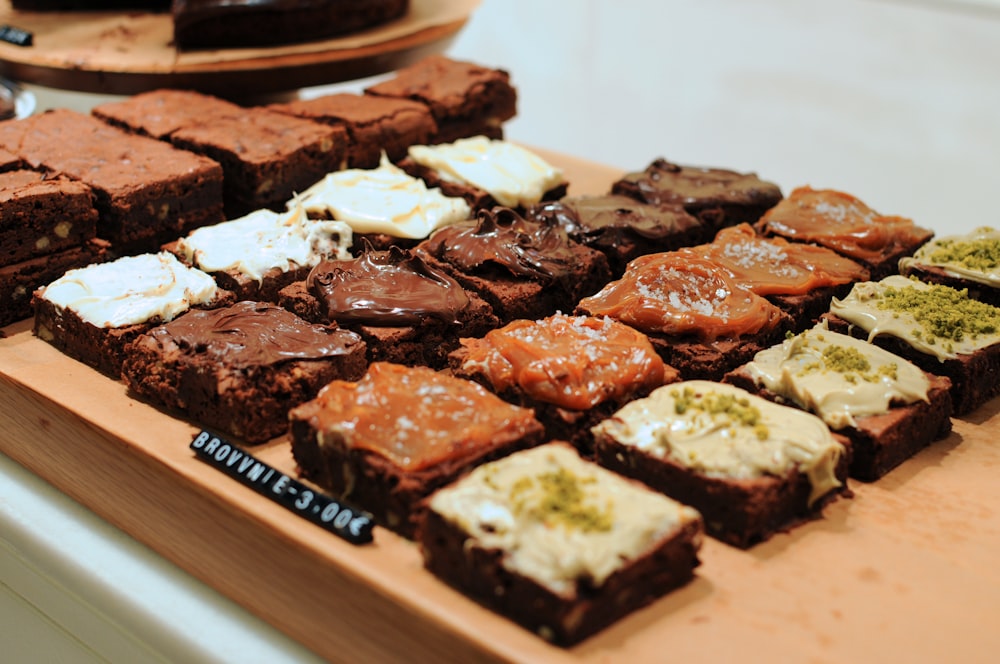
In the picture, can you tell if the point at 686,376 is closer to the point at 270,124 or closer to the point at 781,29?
the point at 270,124

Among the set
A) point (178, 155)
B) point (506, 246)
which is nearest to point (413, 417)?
point (506, 246)

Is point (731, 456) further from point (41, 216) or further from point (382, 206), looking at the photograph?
point (41, 216)

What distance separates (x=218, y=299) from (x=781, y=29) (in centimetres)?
538

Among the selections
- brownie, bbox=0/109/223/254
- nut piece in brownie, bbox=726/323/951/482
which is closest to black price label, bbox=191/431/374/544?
nut piece in brownie, bbox=726/323/951/482

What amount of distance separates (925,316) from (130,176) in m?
2.79

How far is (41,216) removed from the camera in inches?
146

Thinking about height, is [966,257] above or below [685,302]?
above

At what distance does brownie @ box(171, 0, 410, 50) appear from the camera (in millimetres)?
5188

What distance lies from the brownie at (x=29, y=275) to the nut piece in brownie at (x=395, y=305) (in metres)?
0.82

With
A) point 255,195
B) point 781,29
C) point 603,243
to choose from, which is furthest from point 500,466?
point 781,29

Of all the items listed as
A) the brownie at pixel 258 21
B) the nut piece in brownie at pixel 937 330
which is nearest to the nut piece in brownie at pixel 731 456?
the nut piece in brownie at pixel 937 330

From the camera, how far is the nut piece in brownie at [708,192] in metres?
4.30

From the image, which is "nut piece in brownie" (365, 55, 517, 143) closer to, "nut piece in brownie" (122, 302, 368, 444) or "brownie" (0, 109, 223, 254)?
"brownie" (0, 109, 223, 254)

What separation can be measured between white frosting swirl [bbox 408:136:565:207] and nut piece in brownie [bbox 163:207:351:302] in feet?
2.19
